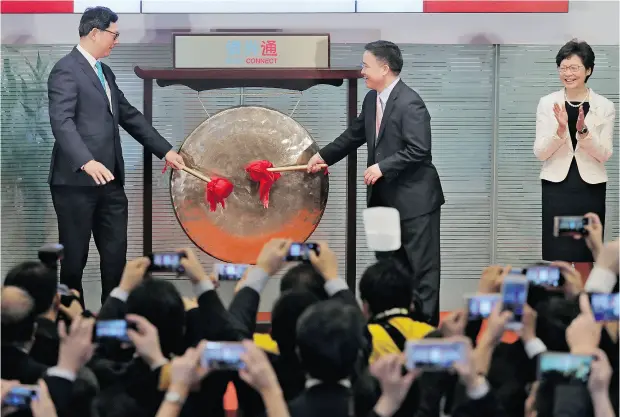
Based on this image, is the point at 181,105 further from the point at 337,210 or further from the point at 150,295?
the point at 150,295

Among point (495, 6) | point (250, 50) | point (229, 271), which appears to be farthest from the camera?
point (495, 6)

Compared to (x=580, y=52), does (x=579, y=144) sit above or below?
below

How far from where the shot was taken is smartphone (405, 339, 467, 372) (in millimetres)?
1953

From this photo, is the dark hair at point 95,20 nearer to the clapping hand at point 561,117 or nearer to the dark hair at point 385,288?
the clapping hand at point 561,117

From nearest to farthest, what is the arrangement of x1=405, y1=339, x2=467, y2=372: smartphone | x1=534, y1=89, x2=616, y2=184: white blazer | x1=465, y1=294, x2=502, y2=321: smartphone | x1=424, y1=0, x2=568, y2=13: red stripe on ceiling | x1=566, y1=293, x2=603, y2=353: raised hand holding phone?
x1=405, y1=339, x2=467, y2=372: smartphone, x1=566, y1=293, x2=603, y2=353: raised hand holding phone, x1=465, y1=294, x2=502, y2=321: smartphone, x1=534, y1=89, x2=616, y2=184: white blazer, x1=424, y1=0, x2=568, y2=13: red stripe on ceiling

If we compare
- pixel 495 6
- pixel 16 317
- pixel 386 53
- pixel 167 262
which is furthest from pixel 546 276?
pixel 495 6

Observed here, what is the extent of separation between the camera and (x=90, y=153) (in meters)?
4.00

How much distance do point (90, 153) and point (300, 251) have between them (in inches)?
61.3

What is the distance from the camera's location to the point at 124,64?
5020 mm

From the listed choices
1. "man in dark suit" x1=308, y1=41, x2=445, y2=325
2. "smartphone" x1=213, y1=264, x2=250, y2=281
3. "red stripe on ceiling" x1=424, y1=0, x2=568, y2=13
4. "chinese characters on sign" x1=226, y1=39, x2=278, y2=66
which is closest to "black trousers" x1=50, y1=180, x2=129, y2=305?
"chinese characters on sign" x1=226, y1=39, x2=278, y2=66

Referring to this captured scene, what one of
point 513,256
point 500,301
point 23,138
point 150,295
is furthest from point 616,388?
point 23,138

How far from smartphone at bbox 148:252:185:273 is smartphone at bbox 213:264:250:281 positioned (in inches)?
6.4

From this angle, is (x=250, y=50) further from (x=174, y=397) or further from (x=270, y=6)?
(x=174, y=397)

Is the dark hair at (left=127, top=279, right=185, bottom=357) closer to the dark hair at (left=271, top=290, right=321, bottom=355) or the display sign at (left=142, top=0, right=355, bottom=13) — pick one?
the dark hair at (left=271, top=290, right=321, bottom=355)
